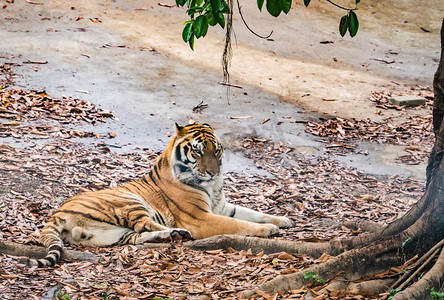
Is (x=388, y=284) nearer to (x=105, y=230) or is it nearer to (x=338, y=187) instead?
(x=105, y=230)

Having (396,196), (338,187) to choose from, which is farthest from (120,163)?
(396,196)

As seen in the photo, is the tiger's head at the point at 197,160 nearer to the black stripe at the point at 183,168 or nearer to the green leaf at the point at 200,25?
the black stripe at the point at 183,168

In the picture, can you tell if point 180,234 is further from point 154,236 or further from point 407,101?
point 407,101

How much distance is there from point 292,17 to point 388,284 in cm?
1228

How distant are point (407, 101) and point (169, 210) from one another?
635 cm

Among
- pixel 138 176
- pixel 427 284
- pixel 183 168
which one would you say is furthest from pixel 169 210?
pixel 427 284

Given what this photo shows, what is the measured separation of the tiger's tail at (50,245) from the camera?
15.2 ft

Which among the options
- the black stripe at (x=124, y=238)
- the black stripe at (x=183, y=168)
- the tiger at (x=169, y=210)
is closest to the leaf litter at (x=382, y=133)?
the tiger at (x=169, y=210)

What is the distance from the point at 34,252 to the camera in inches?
194

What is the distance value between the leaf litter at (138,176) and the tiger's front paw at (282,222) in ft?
0.29

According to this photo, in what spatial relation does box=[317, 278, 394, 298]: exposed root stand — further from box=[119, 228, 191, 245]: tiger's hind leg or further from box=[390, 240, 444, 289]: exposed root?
box=[119, 228, 191, 245]: tiger's hind leg

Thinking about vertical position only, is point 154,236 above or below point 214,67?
below

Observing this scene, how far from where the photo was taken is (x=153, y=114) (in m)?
9.45

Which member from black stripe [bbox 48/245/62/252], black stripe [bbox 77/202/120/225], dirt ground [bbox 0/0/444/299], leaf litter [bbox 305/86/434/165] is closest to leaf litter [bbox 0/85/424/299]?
dirt ground [bbox 0/0/444/299]
